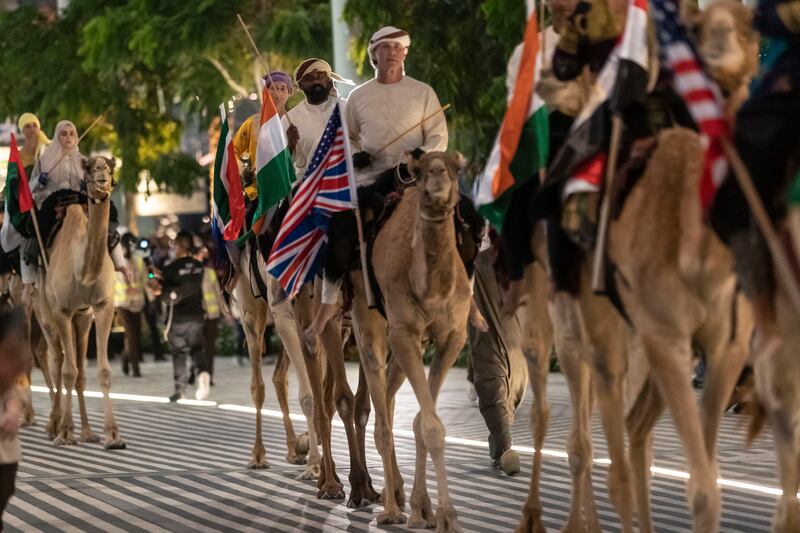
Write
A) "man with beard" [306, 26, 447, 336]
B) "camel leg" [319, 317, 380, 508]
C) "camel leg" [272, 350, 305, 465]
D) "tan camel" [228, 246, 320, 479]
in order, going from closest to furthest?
"man with beard" [306, 26, 447, 336], "camel leg" [319, 317, 380, 508], "tan camel" [228, 246, 320, 479], "camel leg" [272, 350, 305, 465]

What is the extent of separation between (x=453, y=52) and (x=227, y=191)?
8.23 m

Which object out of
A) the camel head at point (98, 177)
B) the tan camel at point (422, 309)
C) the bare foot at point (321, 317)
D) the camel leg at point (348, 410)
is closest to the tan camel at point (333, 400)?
the camel leg at point (348, 410)

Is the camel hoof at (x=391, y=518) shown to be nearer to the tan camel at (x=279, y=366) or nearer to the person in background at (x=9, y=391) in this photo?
the tan camel at (x=279, y=366)

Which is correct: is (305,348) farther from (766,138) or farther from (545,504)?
(766,138)

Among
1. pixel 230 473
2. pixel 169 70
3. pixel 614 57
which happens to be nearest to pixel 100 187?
pixel 230 473

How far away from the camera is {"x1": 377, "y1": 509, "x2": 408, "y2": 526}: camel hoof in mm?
10477

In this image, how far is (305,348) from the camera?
12609 mm

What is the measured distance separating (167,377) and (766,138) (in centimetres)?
2081

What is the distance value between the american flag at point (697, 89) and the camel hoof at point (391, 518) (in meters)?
3.97

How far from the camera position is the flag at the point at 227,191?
13930 millimetres

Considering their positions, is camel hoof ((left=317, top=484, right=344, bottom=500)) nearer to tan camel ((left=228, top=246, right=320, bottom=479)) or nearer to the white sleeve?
tan camel ((left=228, top=246, right=320, bottom=479))

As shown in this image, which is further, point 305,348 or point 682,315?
point 305,348

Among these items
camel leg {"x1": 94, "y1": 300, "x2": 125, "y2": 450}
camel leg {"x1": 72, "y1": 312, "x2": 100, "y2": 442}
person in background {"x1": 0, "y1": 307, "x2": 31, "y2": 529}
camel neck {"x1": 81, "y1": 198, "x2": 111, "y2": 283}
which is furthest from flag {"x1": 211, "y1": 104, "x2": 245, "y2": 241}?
person in background {"x1": 0, "y1": 307, "x2": 31, "y2": 529}

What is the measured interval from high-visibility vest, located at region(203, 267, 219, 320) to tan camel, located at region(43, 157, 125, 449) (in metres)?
8.14
